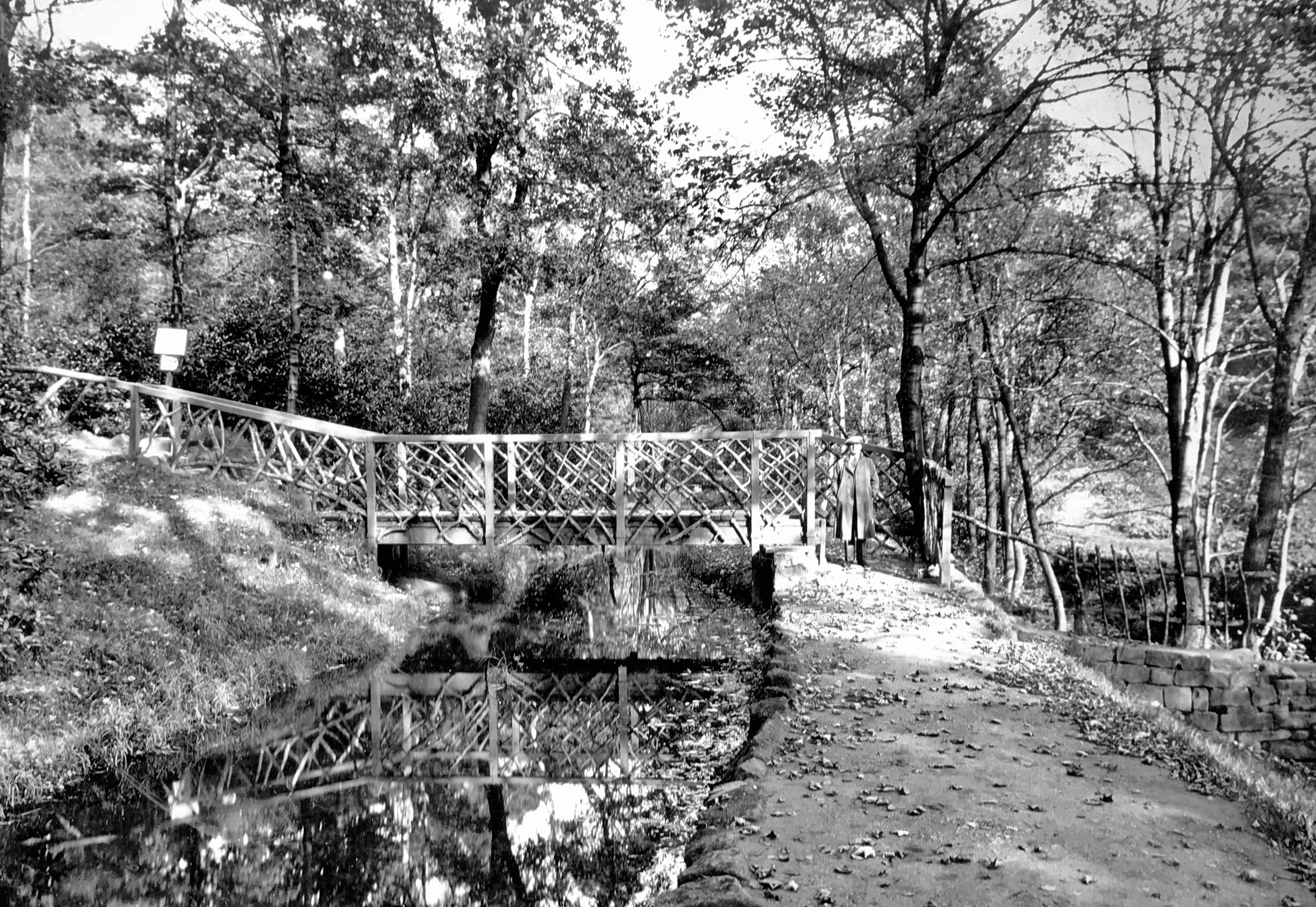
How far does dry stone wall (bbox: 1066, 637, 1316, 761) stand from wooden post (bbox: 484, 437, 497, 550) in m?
7.30

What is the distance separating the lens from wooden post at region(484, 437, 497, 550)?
12.0m

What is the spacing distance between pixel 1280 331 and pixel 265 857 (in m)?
11.6

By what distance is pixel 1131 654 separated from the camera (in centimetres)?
854

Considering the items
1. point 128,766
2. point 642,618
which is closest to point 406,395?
point 642,618

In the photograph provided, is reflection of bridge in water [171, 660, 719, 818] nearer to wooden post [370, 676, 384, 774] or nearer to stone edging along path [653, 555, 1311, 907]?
wooden post [370, 676, 384, 774]

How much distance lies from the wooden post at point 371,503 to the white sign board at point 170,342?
137 inches

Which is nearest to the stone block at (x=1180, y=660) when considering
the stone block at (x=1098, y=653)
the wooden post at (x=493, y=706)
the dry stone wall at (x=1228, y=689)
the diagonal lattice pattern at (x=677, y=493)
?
the dry stone wall at (x=1228, y=689)

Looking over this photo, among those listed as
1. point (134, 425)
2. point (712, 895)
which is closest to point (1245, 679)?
point (712, 895)

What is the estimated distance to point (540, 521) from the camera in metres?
12.2

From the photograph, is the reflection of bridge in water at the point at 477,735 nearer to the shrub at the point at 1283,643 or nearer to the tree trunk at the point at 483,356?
the shrub at the point at 1283,643

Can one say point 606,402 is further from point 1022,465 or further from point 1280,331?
point 1280,331

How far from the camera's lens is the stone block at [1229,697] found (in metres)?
8.43

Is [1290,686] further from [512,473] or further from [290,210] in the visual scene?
[290,210]

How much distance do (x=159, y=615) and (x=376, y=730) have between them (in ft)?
8.93
